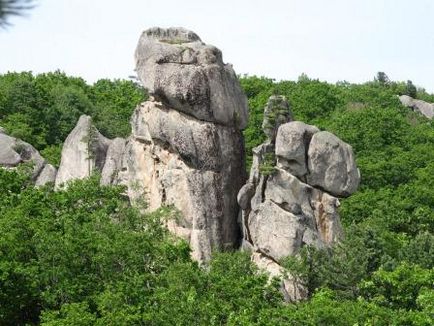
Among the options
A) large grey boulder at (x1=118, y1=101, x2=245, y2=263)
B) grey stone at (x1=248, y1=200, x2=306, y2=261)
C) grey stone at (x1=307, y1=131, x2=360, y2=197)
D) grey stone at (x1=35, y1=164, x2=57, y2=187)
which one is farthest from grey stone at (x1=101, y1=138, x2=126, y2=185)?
grey stone at (x1=307, y1=131, x2=360, y2=197)

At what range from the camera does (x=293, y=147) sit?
33062 millimetres

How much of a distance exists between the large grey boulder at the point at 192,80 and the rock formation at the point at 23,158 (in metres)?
11.2

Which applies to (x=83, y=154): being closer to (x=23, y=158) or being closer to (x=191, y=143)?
(x=23, y=158)

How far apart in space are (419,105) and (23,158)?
40.4 meters

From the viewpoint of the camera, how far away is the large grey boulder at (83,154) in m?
43.0

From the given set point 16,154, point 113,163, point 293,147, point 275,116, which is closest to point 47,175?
point 16,154

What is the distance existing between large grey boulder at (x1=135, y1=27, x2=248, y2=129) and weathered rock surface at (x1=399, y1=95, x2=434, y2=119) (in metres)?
40.8

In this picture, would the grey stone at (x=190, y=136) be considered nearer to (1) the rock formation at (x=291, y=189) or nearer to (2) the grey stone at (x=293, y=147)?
(1) the rock formation at (x=291, y=189)

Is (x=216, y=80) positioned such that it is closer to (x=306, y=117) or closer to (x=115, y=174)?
(x=115, y=174)

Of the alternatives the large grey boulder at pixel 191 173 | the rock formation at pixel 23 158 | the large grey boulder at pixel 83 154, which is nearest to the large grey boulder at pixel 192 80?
the large grey boulder at pixel 191 173

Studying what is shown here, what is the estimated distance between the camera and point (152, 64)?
3559 centimetres

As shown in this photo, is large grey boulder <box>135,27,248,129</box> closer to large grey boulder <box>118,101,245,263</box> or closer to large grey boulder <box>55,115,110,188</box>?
large grey boulder <box>118,101,245,263</box>

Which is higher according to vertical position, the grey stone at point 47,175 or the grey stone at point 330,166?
the grey stone at point 330,166

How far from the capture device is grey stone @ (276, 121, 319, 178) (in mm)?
33125
